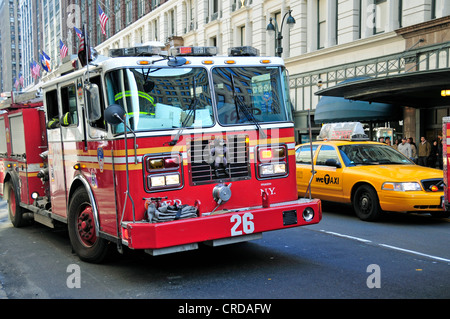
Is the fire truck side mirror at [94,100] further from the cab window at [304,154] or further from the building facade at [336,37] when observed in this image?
the building facade at [336,37]

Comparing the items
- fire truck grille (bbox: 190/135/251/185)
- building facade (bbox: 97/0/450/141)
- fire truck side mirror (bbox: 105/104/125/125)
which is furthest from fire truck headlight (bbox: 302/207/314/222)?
building facade (bbox: 97/0/450/141)

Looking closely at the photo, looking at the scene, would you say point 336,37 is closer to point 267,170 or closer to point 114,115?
point 267,170

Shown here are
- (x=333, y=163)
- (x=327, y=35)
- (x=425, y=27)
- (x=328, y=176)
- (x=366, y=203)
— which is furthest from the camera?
(x=327, y=35)

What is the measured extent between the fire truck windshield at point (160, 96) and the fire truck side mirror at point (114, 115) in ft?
0.84

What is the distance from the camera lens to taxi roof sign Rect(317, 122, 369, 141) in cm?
1198

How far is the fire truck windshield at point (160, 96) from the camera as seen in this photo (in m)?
5.71

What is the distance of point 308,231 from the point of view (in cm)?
902

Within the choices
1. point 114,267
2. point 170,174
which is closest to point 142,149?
point 170,174

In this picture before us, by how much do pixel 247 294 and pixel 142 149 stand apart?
199cm

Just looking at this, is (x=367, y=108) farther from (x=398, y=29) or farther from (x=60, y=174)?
(x=60, y=174)

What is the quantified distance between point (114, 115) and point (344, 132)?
30.6 ft

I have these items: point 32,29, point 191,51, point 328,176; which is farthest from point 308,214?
point 32,29

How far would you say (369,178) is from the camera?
33.0 ft

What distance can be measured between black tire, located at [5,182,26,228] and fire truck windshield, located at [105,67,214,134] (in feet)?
16.4
